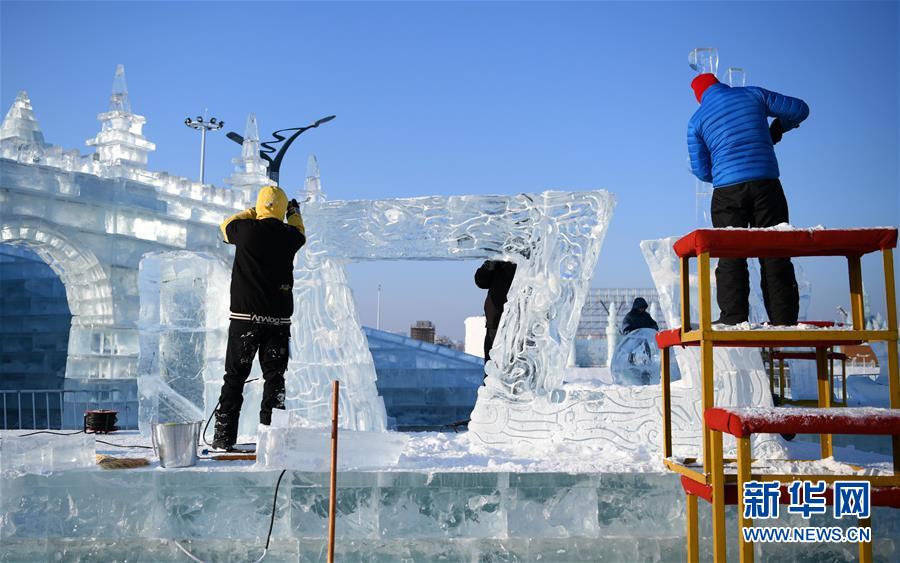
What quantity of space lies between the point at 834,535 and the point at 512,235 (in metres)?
2.66

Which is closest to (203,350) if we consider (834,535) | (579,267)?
(579,267)

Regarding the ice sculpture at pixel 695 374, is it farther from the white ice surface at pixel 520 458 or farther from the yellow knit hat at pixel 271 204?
the yellow knit hat at pixel 271 204

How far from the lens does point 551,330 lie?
4922 millimetres

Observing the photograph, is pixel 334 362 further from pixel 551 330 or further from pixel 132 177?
pixel 132 177

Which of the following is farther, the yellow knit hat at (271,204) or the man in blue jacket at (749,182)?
the yellow knit hat at (271,204)

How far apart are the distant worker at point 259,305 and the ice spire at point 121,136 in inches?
259

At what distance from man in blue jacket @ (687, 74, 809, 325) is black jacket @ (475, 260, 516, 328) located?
2.45 metres

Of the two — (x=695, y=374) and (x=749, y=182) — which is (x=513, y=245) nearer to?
(x=695, y=374)

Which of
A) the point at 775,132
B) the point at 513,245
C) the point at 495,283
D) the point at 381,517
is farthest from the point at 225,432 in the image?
the point at 775,132

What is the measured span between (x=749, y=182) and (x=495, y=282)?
2.77 metres

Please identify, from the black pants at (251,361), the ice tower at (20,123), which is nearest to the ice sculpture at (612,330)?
the ice tower at (20,123)

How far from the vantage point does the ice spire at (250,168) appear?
39.3 feet

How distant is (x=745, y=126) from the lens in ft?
13.4

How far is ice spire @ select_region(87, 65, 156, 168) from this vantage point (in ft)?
33.8
